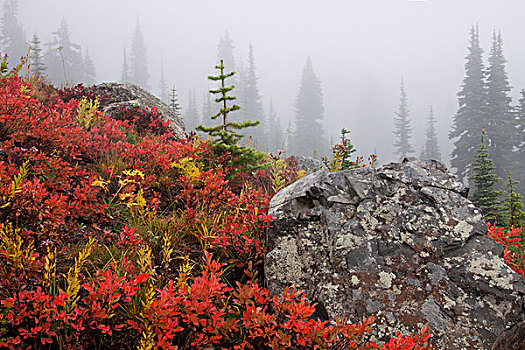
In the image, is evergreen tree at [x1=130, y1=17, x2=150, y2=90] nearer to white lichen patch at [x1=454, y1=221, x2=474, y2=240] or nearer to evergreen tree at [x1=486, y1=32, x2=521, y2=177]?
evergreen tree at [x1=486, y1=32, x2=521, y2=177]

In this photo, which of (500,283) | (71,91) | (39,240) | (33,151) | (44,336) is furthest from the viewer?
(71,91)

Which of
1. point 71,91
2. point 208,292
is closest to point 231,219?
point 208,292

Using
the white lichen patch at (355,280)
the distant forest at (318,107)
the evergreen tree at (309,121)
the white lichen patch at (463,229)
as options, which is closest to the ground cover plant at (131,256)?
the white lichen patch at (355,280)

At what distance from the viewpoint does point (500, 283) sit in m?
2.49

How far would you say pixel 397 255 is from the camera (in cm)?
278

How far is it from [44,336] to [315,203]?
Result: 259 cm

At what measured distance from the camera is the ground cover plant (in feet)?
6.95

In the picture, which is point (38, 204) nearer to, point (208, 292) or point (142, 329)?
point (142, 329)

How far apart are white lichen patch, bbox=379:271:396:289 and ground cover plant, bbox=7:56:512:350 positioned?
16.3 inches

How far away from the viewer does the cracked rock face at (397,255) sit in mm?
2438

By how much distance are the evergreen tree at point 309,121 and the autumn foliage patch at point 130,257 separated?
5037 centimetres

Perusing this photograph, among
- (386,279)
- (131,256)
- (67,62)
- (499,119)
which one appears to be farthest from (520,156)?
(67,62)

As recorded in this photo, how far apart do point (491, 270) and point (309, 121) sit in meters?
56.8

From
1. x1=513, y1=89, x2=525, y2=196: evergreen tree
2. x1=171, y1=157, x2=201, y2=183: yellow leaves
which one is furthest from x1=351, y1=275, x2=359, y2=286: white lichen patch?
x1=513, y1=89, x2=525, y2=196: evergreen tree
